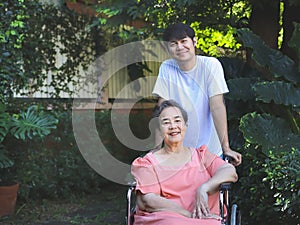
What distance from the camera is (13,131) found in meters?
5.17

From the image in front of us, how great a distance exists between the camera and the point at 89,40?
7.50 meters

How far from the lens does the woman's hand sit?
3.04 m

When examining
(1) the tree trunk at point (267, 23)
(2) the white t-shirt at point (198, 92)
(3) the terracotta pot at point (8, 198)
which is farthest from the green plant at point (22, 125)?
(1) the tree trunk at point (267, 23)

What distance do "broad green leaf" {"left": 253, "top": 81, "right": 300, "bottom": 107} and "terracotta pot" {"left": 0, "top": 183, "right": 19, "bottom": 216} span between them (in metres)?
2.92

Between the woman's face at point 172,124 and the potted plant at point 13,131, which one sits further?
the potted plant at point 13,131

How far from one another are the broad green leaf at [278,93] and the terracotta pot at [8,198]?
2916mm

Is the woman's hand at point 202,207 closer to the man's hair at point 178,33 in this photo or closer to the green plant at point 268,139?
the man's hair at point 178,33

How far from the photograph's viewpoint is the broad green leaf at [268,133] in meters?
4.56

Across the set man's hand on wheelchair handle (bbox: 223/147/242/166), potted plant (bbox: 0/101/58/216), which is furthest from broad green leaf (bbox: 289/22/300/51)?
potted plant (bbox: 0/101/58/216)

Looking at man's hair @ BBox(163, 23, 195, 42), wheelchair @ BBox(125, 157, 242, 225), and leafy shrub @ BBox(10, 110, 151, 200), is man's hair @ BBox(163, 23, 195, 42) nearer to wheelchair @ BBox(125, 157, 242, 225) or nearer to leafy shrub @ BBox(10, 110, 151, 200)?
wheelchair @ BBox(125, 157, 242, 225)

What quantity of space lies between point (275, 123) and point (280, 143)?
0.80 feet

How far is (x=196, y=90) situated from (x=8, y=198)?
3210 mm

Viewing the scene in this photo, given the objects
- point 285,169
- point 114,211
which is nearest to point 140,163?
point 285,169

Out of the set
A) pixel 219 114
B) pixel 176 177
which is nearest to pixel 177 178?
pixel 176 177
